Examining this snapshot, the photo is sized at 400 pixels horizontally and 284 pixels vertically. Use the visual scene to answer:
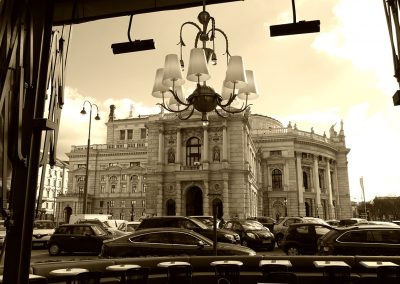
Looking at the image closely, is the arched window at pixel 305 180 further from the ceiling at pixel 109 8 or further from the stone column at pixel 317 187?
the ceiling at pixel 109 8

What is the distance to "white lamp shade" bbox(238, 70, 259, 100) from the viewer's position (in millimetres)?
9656

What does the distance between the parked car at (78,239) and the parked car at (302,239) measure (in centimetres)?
849

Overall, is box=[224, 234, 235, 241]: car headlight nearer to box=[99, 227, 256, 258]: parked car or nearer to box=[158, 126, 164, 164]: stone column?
box=[99, 227, 256, 258]: parked car

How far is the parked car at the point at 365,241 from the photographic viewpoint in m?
11.9

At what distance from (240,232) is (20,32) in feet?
58.0

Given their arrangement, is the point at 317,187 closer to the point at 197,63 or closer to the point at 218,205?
the point at 218,205

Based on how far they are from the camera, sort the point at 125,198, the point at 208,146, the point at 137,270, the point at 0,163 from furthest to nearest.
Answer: the point at 125,198 → the point at 208,146 → the point at 137,270 → the point at 0,163

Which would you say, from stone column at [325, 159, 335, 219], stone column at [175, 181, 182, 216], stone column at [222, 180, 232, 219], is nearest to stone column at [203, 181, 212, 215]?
stone column at [222, 180, 232, 219]

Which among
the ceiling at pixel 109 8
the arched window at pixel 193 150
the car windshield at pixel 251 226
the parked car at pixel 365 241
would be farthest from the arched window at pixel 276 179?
the ceiling at pixel 109 8

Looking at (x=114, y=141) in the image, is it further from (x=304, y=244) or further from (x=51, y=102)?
(x=51, y=102)

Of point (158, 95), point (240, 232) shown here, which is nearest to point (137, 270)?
point (158, 95)

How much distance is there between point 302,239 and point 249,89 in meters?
9.43

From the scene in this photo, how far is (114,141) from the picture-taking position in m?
77.9

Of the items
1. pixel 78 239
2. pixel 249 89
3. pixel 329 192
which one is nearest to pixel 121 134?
pixel 329 192
